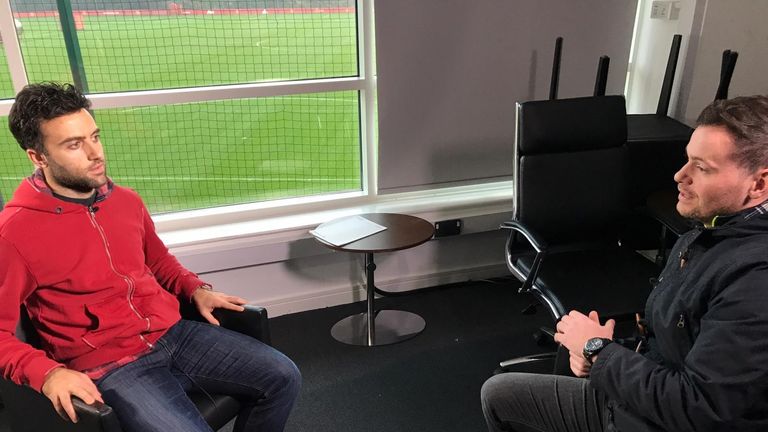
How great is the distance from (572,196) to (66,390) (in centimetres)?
182

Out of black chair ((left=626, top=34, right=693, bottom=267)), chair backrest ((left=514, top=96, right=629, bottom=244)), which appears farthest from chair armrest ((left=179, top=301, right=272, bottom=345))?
black chair ((left=626, top=34, right=693, bottom=267))

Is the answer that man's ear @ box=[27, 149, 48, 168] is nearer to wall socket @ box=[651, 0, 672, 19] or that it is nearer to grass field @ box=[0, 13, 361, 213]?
grass field @ box=[0, 13, 361, 213]

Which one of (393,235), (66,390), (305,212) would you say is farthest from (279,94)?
(66,390)

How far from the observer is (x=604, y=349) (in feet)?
3.94

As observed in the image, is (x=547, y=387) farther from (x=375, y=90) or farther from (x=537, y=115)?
(x=375, y=90)

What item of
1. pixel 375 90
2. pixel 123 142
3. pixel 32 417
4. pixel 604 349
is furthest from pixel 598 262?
pixel 123 142

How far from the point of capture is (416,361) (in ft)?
7.95

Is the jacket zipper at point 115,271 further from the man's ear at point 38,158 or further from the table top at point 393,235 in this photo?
the table top at point 393,235

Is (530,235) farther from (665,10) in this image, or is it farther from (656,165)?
(665,10)

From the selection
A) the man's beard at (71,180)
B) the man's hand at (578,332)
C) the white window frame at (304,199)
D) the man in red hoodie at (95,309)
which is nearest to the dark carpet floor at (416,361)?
the white window frame at (304,199)

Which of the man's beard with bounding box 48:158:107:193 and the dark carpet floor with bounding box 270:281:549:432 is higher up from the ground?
the man's beard with bounding box 48:158:107:193

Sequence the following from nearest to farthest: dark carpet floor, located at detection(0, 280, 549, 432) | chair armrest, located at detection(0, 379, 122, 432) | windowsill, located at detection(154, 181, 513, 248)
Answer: chair armrest, located at detection(0, 379, 122, 432) → dark carpet floor, located at detection(0, 280, 549, 432) → windowsill, located at detection(154, 181, 513, 248)

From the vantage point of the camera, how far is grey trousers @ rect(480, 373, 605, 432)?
139 cm

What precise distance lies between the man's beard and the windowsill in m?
0.96
